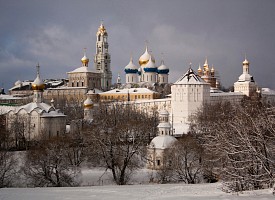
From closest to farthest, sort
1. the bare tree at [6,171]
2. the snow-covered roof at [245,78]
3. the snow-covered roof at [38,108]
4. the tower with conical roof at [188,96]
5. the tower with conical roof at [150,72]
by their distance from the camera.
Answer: the bare tree at [6,171] → the snow-covered roof at [38,108] → the tower with conical roof at [188,96] → the tower with conical roof at [150,72] → the snow-covered roof at [245,78]

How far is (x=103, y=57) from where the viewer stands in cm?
7144

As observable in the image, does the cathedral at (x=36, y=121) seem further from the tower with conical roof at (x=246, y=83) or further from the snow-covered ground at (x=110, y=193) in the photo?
the tower with conical roof at (x=246, y=83)

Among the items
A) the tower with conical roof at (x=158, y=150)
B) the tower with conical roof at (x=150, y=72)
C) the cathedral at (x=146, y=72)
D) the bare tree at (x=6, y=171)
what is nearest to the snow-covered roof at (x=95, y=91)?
the cathedral at (x=146, y=72)

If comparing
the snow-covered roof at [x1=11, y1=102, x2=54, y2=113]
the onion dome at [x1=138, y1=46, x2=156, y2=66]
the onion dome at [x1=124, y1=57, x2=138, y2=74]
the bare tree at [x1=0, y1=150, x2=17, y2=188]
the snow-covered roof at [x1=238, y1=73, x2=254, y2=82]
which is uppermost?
the onion dome at [x1=138, y1=46, x2=156, y2=66]

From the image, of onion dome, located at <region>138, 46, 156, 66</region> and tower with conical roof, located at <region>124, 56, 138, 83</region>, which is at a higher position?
onion dome, located at <region>138, 46, 156, 66</region>

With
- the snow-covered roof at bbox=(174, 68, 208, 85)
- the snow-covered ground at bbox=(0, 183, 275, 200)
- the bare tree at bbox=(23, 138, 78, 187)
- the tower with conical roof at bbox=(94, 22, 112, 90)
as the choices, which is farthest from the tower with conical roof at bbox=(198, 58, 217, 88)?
the snow-covered ground at bbox=(0, 183, 275, 200)

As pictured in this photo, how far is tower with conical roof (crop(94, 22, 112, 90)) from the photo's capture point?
7169cm

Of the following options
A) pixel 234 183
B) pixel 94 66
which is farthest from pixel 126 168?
pixel 94 66

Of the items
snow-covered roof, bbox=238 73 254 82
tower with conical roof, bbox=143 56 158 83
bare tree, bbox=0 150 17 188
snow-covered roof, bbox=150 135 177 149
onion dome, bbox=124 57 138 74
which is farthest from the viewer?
snow-covered roof, bbox=238 73 254 82

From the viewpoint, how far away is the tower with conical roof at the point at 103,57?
7169 centimetres

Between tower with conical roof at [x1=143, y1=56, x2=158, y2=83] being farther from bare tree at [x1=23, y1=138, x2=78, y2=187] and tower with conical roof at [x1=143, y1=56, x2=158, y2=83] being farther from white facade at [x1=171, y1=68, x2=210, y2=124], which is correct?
bare tree at [x1=23, y1=138, x2=78, y2=187]

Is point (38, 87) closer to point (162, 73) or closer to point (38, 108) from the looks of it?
point (38, 108)

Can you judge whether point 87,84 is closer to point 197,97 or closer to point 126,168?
point 197,97

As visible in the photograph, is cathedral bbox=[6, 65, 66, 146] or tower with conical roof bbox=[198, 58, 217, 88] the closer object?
cathedral bbox=[6, 65, 66, 146]
